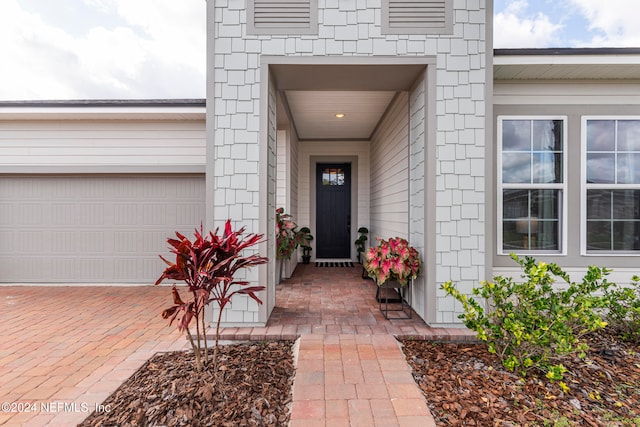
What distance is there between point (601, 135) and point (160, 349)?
5180mm

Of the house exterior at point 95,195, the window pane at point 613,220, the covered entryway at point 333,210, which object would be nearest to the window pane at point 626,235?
the window pane at point 613,220

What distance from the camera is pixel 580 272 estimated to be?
11.8 feet

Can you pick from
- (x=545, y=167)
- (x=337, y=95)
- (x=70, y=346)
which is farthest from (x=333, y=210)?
(x=70, y=346)

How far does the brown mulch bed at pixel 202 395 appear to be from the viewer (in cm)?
177

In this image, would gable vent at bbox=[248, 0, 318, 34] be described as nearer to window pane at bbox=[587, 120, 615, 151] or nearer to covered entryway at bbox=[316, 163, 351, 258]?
window pane at bbox=[587, 120, 615, 151]

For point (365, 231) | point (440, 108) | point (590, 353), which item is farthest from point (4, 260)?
point (590, 353)

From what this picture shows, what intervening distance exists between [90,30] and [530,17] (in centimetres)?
1306

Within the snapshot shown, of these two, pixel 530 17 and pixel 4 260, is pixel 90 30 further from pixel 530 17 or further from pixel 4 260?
pixel 530 17

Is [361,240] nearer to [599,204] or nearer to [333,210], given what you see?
[333,210]

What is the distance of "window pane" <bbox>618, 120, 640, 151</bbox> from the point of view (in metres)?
3.66

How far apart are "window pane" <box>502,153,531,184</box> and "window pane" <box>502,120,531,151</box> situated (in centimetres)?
8

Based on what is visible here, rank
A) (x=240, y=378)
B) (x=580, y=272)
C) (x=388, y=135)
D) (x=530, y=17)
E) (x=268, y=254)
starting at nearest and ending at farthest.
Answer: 1. (x=240, y=378)
2. (x=268, y=254)
3. (x=580, y=272)
4. (x=388, y=135)
5. (x=530, y=17)

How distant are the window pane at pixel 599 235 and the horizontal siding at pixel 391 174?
210 cm

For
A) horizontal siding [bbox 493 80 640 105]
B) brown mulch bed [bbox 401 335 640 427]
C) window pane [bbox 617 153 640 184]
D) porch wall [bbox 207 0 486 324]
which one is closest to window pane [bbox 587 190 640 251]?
window pane [bbox 617 153 640 184]
